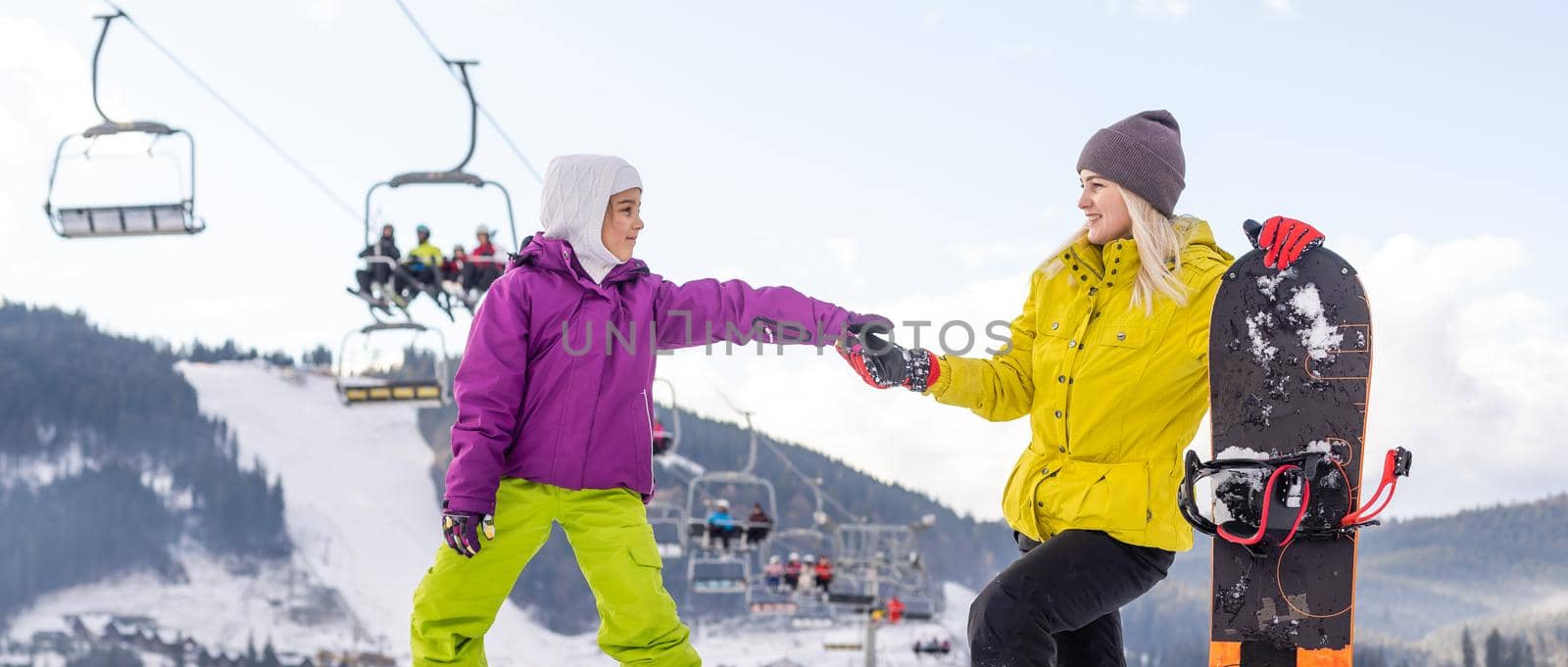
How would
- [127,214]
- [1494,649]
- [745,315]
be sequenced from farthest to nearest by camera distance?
[1494,649]
[127,214]
[745,315]

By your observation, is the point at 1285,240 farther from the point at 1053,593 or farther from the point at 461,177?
the point at 461,177

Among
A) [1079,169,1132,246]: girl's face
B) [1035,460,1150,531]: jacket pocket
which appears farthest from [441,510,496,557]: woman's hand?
[1079,169,1132,246]: girl's face

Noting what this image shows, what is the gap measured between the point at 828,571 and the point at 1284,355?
598 inches

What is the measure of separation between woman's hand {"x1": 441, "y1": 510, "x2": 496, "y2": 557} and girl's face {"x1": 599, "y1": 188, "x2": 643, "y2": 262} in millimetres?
779

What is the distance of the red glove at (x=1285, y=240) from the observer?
3025mm

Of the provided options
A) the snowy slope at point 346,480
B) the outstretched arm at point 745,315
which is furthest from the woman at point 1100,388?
the snowy slope at point 346,480

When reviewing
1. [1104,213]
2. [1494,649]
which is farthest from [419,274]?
[1494,649]

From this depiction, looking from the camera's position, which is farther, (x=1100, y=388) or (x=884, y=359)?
(x=884, y=359)

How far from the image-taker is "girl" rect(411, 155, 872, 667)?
314 centimetres

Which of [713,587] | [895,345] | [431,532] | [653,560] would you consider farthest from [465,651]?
[431,532]

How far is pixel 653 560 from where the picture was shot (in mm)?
3223

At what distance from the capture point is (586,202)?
3406 millimetres

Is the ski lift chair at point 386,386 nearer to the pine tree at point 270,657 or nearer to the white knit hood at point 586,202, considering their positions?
the white knit hood at point 586,202

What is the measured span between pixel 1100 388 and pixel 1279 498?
0.46m
